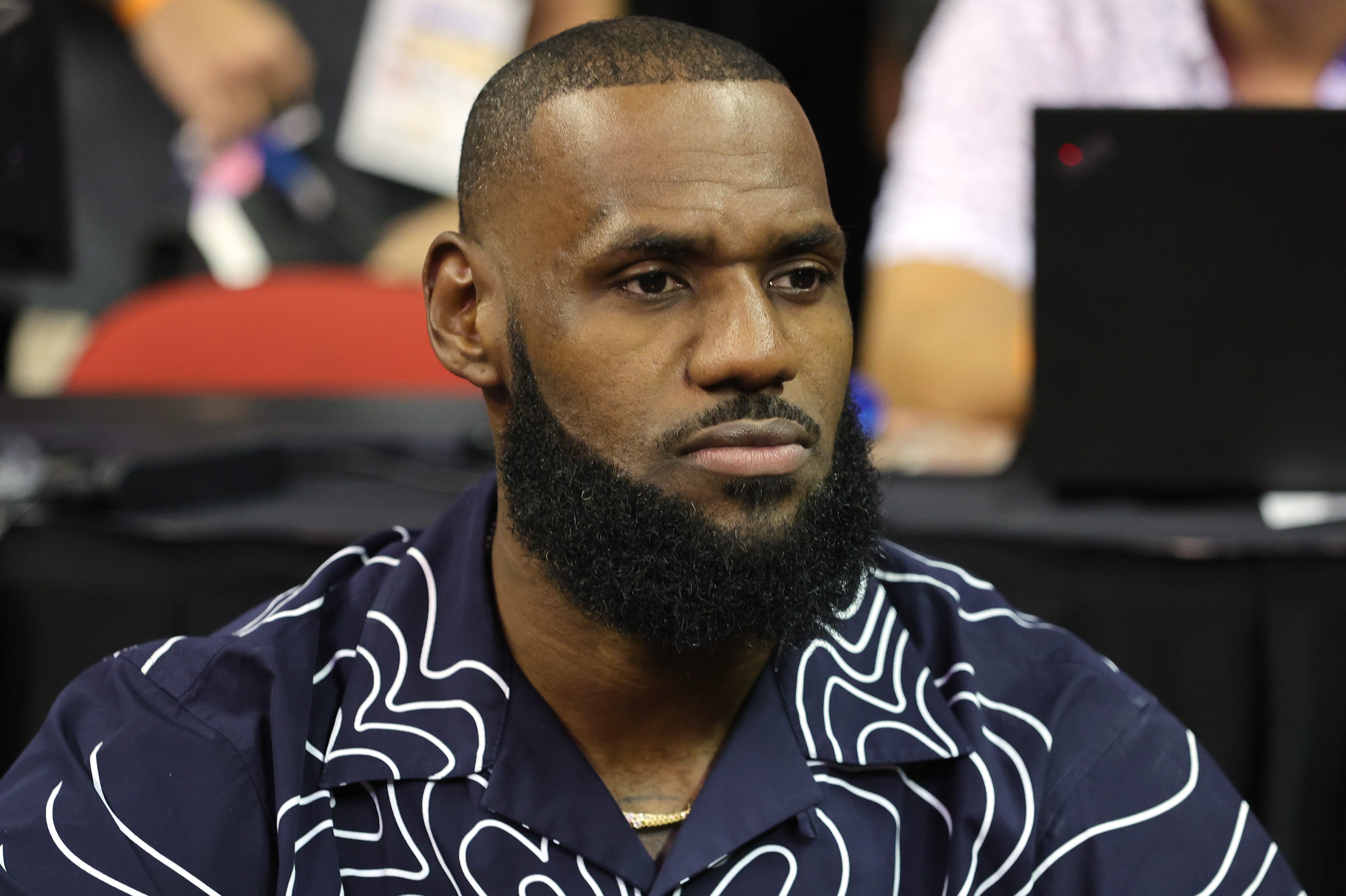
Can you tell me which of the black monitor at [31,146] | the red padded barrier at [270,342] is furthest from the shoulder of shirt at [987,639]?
the red padded barrier at [270,342]

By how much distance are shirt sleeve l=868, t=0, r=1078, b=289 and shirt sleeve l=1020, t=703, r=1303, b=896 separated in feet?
7.59

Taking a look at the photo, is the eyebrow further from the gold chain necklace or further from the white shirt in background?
the white shirt in background

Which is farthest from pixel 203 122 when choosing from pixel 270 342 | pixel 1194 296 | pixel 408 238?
pixel 1194 296

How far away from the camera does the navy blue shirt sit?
1005mm

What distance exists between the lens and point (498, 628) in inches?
44.7

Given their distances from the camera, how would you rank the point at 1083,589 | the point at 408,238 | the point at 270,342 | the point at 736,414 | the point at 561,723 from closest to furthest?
the point at 736,414, the point at 561,723, the point at 1083,589, the point at 270,342, the point at 408,238

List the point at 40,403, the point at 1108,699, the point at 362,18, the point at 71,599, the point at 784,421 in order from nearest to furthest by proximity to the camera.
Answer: the point at 784,421, the point at 1108,699, the point at 71,599, the point at 40,403, the point at 362,18

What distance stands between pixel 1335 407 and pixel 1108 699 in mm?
752

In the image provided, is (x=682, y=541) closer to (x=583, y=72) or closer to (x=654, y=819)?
(x=654, y=819)

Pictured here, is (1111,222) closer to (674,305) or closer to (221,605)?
(674,305)

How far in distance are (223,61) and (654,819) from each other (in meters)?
4.04

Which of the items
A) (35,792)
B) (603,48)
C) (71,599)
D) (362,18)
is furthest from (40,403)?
(362,18)

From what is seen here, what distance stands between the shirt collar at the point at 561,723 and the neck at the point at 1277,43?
2.64 meters

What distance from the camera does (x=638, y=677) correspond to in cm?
110
